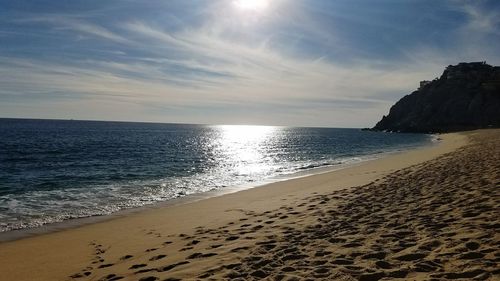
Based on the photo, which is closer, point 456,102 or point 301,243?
point 301,243

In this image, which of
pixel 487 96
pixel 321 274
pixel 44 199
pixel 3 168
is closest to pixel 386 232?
pixel 321 274

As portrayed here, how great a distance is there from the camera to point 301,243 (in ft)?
24.9

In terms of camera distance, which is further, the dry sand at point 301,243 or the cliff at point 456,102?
the cliff at point 456,102

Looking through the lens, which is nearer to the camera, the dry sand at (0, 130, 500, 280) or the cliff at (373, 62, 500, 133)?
the dry sand at (0, 130, 500, 280)

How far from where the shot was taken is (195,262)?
7.12 m

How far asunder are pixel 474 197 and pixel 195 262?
24.1ft

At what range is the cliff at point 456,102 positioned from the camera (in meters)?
127

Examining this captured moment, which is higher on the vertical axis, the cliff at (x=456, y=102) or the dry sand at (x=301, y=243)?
the cliff at (x=456, y=102)

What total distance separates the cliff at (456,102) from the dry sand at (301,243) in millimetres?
124739

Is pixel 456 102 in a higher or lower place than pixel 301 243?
higher

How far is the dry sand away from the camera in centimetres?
576

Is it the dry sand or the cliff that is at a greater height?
the cliff

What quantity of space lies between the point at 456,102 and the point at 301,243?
492 ft

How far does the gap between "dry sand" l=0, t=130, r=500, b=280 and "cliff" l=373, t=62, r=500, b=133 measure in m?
125
